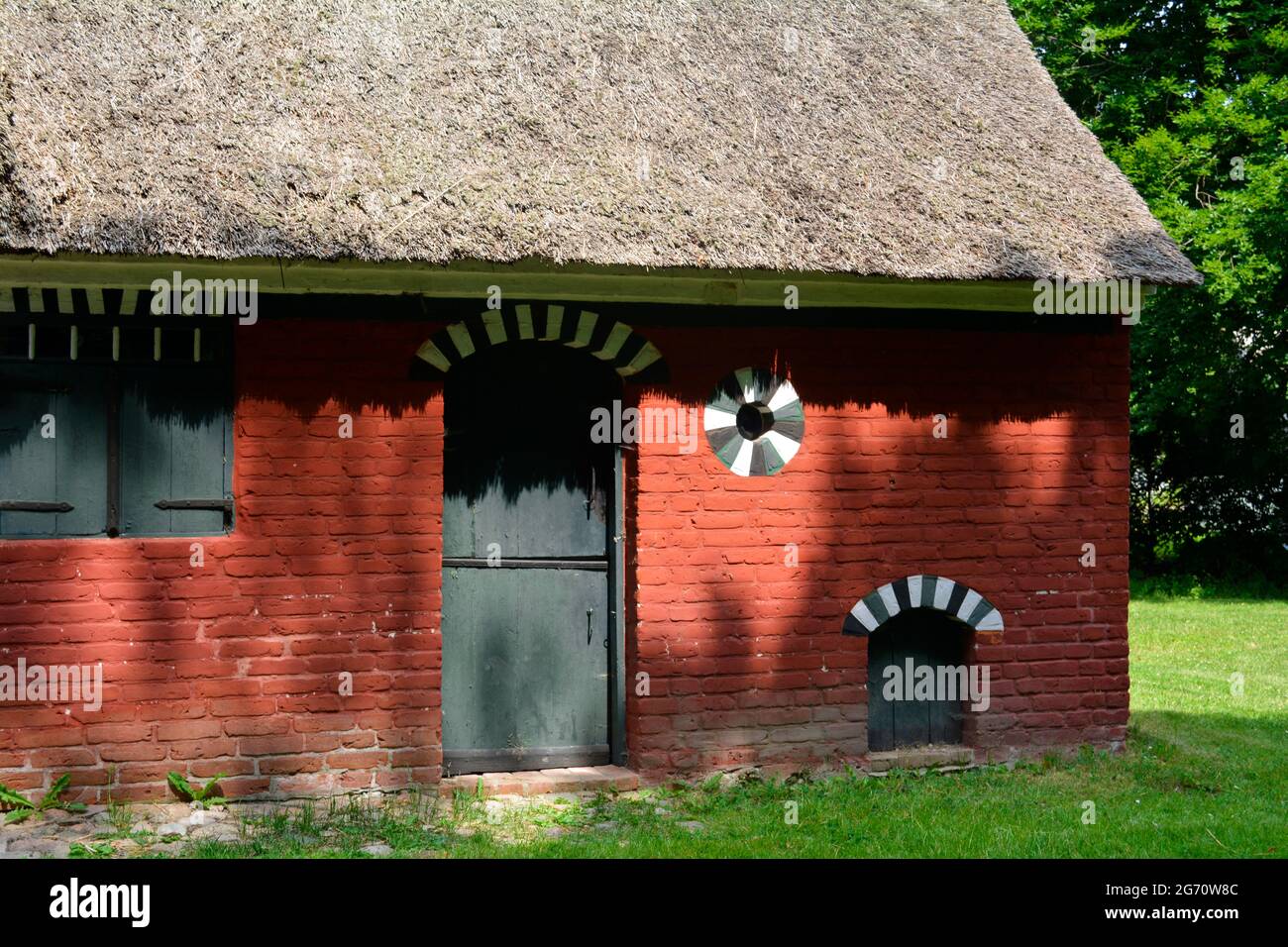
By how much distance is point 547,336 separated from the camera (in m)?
7.25

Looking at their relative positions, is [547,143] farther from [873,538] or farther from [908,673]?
[908,673]

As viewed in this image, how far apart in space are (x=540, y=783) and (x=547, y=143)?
3494 millimetres

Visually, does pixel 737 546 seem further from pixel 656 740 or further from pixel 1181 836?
pixel 1181 836

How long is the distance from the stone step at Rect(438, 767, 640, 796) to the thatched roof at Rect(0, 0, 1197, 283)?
284 cm

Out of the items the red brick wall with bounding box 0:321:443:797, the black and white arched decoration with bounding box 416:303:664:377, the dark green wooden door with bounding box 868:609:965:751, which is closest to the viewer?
the red brick wall with bounding box 0:321:443:797

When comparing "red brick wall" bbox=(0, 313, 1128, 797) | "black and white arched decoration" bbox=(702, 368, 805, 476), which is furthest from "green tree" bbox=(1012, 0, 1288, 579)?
"black and white arched decoration" bbox=(702, 368, 805, 476)

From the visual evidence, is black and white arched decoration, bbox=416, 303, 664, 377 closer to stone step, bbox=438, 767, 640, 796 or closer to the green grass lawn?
stone step, bbox=438, 767, 640, 796

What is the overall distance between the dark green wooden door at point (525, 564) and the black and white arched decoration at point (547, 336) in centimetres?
21

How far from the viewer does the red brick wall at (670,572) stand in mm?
6645

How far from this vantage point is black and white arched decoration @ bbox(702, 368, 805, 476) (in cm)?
746

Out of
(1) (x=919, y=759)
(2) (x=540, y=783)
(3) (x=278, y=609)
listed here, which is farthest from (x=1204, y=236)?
(3) (x=278, y=609)

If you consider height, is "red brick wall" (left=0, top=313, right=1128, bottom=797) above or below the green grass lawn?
above

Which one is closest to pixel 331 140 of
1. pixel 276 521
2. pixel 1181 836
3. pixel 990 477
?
pixel 276 521

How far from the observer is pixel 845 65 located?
329 inches
